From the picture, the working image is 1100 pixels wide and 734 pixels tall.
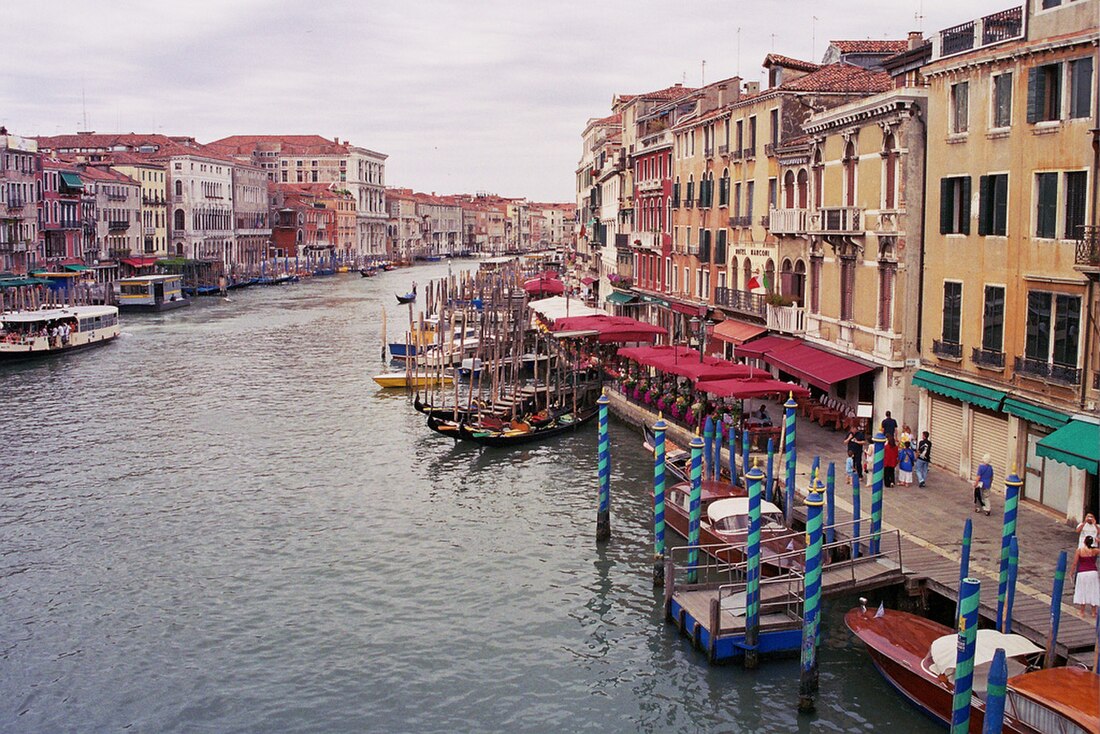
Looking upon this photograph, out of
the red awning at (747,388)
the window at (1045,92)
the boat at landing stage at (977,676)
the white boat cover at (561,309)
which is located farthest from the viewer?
the white boat cover at (561,309)

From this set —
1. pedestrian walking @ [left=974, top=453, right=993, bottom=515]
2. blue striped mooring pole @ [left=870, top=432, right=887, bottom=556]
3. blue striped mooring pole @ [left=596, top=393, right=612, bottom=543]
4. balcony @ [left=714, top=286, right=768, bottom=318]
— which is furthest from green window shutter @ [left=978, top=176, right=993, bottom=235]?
balcony @ [left=714, top=286, right=768, bottom=318]

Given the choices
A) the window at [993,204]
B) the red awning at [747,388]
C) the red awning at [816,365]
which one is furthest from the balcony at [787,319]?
the window at [993,204]

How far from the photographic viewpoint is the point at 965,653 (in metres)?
10.9

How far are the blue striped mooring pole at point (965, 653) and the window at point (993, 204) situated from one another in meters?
9.17

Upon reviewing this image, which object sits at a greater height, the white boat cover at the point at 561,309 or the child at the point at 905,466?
the white boat cover at the point at 561,309

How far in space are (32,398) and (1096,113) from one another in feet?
104

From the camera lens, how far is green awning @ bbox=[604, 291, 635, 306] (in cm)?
4662

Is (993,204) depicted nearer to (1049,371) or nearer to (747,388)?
(1049,371)

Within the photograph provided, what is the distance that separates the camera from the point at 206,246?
99.0 m

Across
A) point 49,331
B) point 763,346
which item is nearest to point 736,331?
point 763,346

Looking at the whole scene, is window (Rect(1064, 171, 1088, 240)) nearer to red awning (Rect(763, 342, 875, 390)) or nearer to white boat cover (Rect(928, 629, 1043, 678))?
red awning (Rect(763, 342, 875, 390))

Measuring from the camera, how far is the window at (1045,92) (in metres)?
17.0

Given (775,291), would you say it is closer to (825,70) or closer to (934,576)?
(825,70)

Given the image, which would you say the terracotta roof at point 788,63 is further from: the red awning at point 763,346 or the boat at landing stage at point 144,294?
the boat at landing stage at point 144,294
